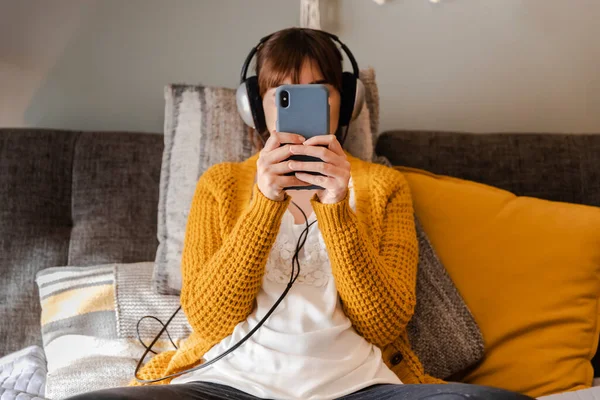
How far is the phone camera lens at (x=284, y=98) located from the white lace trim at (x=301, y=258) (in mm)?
227

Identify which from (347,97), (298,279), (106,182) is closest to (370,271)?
(298,279)

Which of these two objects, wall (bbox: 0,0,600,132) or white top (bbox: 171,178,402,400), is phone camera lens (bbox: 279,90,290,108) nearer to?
white top (bbox: 171,178,402,400)

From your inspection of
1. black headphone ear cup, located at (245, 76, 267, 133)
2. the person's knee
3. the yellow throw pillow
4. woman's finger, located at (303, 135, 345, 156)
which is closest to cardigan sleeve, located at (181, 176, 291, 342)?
woman's finger, located at (303, 135, 345, 156)

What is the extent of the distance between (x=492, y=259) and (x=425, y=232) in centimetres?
15

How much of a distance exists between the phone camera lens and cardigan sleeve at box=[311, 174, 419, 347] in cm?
16

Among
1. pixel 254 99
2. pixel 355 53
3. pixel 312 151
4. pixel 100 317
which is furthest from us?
pixel 355 53

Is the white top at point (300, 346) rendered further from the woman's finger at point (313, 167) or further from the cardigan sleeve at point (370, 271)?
the woman's finger at point (313, 167)

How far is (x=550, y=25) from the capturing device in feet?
5.39

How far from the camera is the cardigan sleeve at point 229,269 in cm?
98

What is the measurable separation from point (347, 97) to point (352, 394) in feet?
1.85

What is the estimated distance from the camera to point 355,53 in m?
1.64

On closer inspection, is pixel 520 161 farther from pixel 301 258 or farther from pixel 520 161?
pixel 301 258

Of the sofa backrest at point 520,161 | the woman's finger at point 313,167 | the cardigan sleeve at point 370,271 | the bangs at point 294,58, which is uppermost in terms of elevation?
the bangs at point 294,58

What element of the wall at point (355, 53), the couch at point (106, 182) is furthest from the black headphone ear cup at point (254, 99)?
the wall at point (355, 53)
